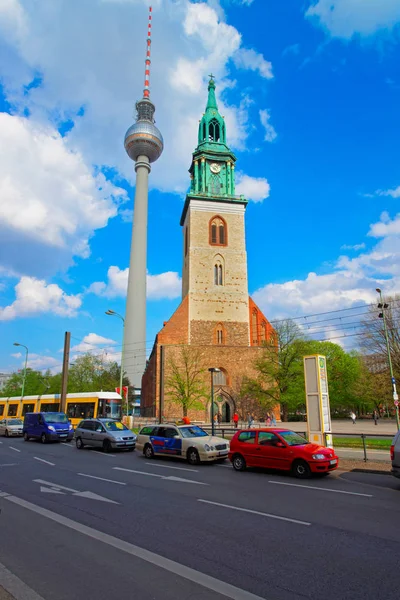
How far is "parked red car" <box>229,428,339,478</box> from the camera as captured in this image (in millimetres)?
11445

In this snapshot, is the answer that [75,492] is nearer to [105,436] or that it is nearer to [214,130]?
[105,436]

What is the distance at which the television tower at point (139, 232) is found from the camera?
78188 mm

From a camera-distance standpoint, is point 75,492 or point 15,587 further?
point 75,492

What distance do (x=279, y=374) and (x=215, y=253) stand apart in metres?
16.6

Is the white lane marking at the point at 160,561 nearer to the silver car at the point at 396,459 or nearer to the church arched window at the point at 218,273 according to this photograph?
the silver car at the point at 396,459

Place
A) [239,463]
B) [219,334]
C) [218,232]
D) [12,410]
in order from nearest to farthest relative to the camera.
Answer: [239,463]
[12,410]
[219,334]
[218,232]

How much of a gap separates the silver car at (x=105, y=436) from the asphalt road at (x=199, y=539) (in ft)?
25.4

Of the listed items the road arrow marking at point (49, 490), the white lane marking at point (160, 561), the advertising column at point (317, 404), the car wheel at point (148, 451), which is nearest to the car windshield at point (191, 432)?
the car wheel at point (148, 451)

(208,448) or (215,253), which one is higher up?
(215,253)

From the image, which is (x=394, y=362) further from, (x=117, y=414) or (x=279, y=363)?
(x=117, y=414)

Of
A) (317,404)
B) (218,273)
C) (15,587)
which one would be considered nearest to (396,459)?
(317,404)

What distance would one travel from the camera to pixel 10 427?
29.1m

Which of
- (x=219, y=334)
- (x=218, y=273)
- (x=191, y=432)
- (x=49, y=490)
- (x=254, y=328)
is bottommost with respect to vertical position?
(x=49, y=490)

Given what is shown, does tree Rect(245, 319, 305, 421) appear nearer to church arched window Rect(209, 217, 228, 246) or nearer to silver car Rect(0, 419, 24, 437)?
church arched window Rect(209, 217, 228, 246)
